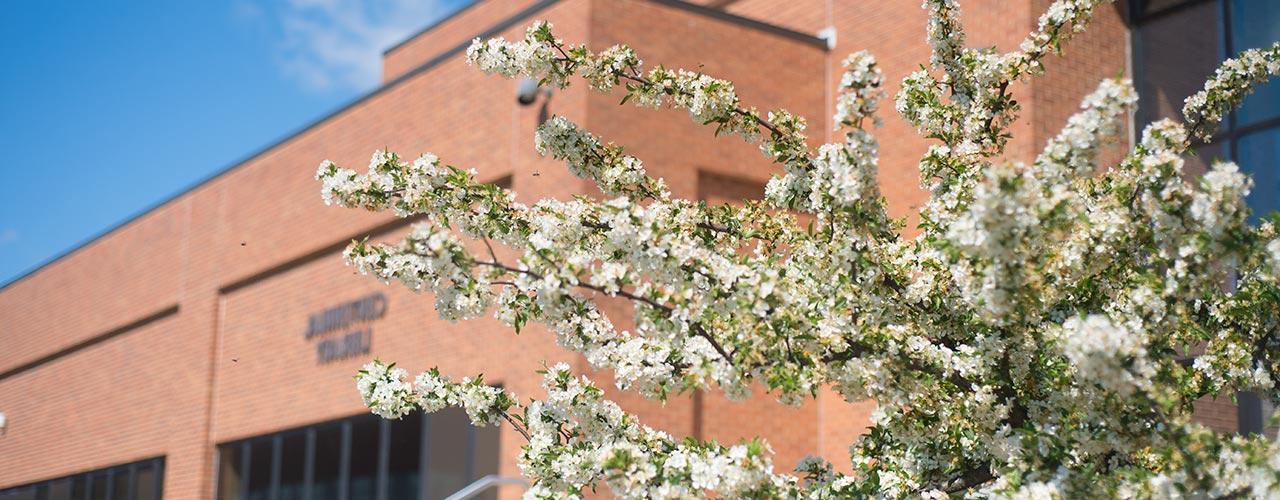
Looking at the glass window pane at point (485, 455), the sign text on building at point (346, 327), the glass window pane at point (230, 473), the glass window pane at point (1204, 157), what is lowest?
the glass window pane at point (485, 455)

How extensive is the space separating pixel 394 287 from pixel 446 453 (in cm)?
245

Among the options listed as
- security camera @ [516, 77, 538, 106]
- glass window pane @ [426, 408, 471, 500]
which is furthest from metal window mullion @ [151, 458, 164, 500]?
security camera @ [516, 77, 538, 106]

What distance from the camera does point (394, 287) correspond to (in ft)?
64.9

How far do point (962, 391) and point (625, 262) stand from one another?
1.65 metres

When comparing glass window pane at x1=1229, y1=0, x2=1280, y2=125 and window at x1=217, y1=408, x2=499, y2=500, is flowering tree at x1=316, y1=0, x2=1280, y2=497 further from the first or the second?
window at x1=217, y1=408, x2=499, y2=500

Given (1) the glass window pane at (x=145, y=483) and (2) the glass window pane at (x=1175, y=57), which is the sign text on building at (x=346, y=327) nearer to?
(1) the glass window pane at (x=145, y=483)

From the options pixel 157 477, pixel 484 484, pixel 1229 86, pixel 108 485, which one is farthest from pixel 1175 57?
pixel 108 485

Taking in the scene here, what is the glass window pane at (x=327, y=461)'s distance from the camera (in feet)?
67.9

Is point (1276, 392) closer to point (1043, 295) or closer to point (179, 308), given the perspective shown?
point (1043, 295)

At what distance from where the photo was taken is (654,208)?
271 inches

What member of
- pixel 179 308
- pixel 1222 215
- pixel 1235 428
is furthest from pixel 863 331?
pixel 179 308

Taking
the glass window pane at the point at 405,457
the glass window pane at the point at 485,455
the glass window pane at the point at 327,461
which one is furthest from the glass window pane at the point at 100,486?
the glass window pane at the point at 485,455

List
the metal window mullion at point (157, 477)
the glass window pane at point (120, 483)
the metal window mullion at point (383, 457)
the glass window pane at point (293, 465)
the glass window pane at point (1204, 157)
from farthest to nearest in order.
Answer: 1. the glass window pane at point (120, 483)
2. the metal window mullion at point (157, 477)
3. the glass window pane at point (293, 465)
4. the metal window mullion at point (383, 457)
5. the glass window pane at point (1204, 157)

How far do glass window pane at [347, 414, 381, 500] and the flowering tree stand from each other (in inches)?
503
